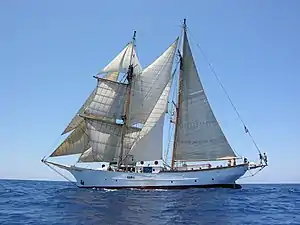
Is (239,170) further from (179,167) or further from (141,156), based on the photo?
(141,156)

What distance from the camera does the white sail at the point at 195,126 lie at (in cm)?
4844

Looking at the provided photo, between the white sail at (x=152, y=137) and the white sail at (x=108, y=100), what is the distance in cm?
683

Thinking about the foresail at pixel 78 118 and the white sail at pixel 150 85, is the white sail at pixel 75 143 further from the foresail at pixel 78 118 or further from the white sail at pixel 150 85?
the white sail at pixel 150 85

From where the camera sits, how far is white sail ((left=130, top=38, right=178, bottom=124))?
2041 inches

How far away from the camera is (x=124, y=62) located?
55.6 meters

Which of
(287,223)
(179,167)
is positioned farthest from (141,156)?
(287,223)

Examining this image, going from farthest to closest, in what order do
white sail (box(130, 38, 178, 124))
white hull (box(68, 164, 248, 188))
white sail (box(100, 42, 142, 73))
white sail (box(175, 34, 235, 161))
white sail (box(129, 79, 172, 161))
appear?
1. white sail (box(100, 42, 142, 73))
2. white sail (box(130, 38, 178, 124))
3. white sail (box(129, 79, 172, 161))
4. white hull (box(68, 164, 248, 188))
5. white sail (box(175, 34, 235, 161))

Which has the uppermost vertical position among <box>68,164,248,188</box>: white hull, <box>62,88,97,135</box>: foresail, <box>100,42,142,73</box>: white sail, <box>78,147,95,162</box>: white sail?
<box>100,42,142,73</box>: white sail

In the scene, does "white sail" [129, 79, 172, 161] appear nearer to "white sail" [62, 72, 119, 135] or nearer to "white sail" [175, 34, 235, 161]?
"white sail" [175, 34, 235, 161]

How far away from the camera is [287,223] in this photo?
21.2 meters

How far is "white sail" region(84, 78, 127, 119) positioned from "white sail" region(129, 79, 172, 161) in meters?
6.83

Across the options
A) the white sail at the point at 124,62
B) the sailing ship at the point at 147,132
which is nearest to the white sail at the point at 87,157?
the sailing ship at the point at 147,132

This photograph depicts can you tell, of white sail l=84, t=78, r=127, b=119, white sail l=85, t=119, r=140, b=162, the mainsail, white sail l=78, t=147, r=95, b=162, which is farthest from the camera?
white sail l=78, t=147, r=95, b=162

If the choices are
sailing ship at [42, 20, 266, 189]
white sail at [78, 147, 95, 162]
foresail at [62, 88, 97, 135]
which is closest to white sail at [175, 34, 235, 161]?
sailing ship at [42, 20, 266, 189]
